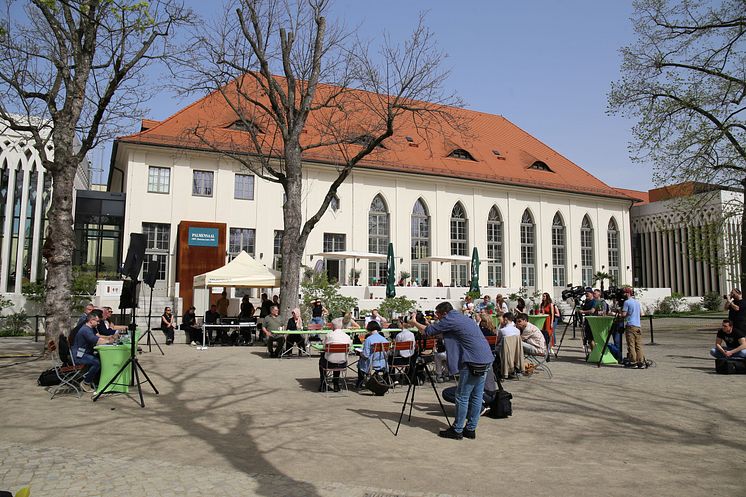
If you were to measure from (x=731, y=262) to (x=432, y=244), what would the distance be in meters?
16.1

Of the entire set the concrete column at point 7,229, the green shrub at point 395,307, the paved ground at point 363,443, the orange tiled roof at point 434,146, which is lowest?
the paved ground at point 363,443

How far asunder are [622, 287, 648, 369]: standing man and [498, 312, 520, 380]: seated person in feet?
9.85

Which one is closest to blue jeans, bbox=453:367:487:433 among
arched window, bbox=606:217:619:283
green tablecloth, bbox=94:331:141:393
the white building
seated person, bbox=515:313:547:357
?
seated person, bbox=515:313:547:357

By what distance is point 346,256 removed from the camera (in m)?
28.6

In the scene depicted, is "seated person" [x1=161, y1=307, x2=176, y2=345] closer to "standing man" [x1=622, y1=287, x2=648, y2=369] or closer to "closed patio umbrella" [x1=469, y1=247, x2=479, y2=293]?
"standing man" [x1=622, y1=287, x2=648, y2=369]

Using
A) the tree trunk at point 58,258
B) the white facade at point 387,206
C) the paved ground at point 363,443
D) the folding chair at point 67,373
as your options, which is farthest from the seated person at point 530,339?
the white facade at point 387,206

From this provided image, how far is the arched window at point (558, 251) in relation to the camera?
40375 millimetres

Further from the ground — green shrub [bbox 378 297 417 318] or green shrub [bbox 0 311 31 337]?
green shrub [bbox 378 297 417 318]

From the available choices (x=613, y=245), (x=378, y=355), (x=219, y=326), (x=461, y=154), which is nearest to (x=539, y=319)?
(x=378, y=355)

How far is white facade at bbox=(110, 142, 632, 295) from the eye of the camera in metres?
29.0

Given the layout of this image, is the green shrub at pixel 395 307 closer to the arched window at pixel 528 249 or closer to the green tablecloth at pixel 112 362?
the green tablecloth at pixel 112 362

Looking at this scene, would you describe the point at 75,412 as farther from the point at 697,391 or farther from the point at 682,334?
the point at 682,334

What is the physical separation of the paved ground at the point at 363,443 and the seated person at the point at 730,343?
39.2 inches

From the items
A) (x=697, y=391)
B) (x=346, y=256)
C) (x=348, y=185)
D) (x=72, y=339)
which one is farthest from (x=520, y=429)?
(x=348, y=185)
